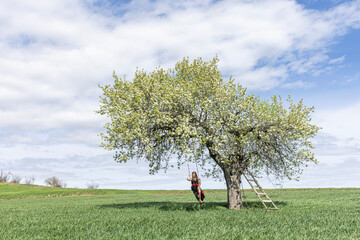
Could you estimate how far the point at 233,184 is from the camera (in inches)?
947

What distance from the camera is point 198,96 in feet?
76.3

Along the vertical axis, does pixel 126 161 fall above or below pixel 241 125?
below

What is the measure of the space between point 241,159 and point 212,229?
1109 centimetres

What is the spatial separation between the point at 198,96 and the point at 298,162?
8810mm

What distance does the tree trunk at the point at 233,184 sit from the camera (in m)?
24.0

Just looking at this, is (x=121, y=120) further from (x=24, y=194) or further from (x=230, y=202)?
(x=24, y=194)

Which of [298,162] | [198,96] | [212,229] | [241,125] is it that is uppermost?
[198,96]

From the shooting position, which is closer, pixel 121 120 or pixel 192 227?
pixel 192 227

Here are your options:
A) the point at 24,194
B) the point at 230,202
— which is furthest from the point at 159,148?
the point at 24,194

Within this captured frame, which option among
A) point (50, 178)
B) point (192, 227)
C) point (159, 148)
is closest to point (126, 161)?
point (159, 148)

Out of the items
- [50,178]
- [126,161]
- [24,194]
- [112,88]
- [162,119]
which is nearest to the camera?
[162,119]

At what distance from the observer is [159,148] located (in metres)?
24.3

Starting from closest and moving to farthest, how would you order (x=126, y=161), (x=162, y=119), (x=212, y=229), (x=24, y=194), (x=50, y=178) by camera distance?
(x=212, y=229), (x=162, y=119), (x=126, y=161), (x=24, y=194), (x=50, y=178)

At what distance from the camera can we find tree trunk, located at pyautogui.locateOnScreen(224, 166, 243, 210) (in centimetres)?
2397
